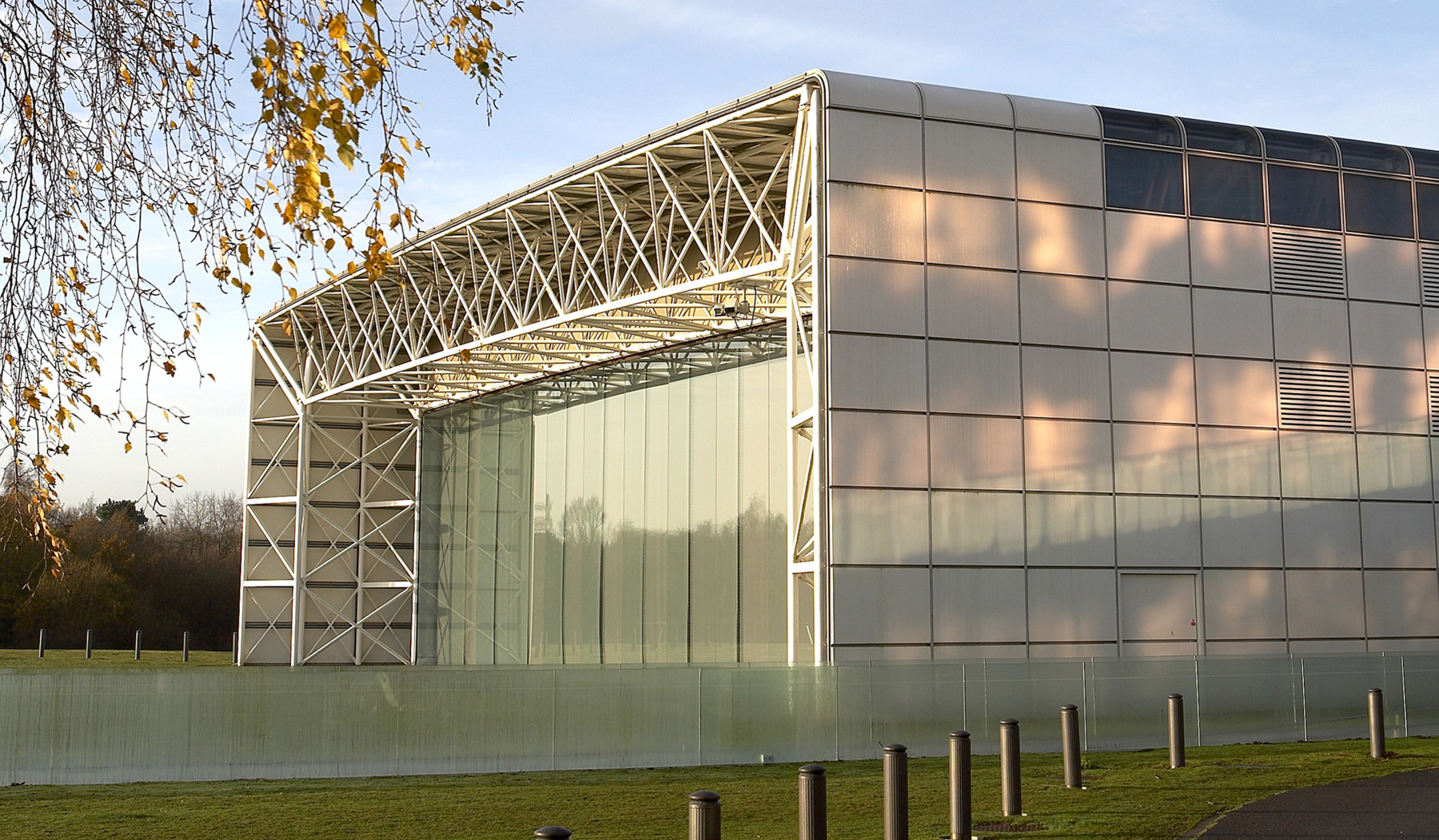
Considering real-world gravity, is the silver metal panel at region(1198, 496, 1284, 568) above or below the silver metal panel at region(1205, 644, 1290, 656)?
above

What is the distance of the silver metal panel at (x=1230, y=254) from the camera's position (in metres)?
27.0

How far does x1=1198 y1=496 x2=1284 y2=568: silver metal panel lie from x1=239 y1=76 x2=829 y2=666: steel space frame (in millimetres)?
7531

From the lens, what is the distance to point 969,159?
83.9 ft

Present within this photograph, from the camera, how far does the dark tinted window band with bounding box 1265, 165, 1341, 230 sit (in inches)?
1096

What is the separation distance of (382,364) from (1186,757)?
27.6 m

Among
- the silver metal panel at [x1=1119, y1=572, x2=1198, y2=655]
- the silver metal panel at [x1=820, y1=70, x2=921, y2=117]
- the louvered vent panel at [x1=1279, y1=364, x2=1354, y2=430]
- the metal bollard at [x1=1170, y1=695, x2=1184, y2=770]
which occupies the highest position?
the silver metal panel at [x1=820, y1=70, x2=921, y2=117]

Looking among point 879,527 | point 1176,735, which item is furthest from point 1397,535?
point 1176,735

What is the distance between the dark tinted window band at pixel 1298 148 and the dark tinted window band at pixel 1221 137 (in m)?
0.33

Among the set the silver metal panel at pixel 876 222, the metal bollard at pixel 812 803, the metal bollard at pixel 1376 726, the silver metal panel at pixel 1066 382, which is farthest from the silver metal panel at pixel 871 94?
the metal bollard at pixel 812 803

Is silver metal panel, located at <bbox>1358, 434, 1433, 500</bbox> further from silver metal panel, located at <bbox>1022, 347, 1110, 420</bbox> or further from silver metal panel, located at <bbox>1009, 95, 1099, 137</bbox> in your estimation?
silver metal panel, located at <bbox>1009, 95, 1099, 137</bbox>

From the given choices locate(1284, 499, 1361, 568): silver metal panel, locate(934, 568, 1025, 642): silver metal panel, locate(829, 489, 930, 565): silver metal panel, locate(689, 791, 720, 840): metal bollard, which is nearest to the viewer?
locate(689, 791, 720, 840): metal bollard

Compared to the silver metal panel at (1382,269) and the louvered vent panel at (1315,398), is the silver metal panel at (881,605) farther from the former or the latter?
the silver metal panel at (1382,269)

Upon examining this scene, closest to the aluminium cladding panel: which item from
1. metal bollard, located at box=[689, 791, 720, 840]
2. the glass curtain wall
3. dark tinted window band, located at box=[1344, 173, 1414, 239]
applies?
dark tinted window band, located at box=[1344, 173, 1414, 239]

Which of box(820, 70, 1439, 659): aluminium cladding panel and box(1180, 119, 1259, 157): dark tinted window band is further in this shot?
box(1180, 119, 1259, 157): dark tinted window band
